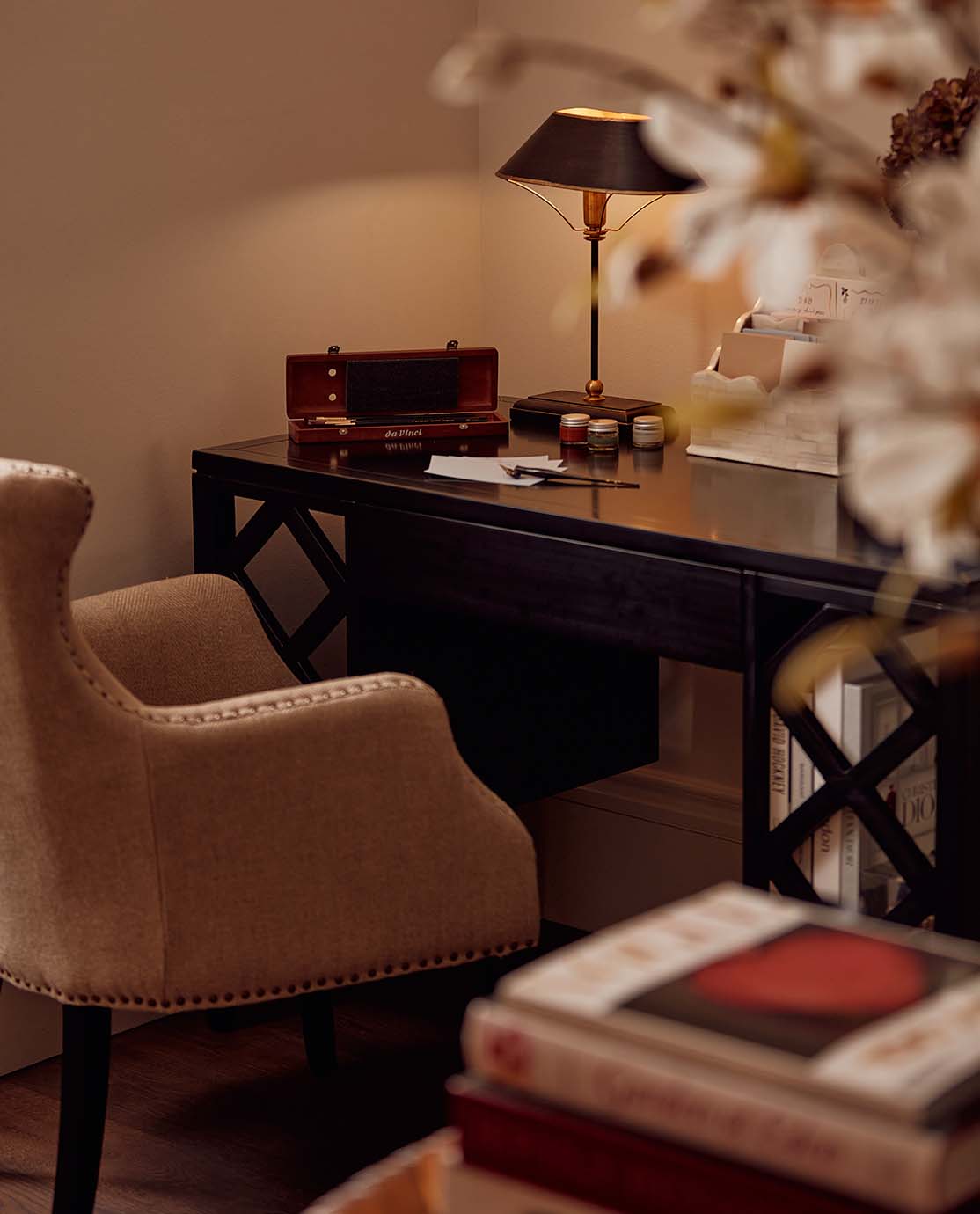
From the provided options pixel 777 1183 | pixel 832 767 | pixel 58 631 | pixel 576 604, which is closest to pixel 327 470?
pixel 576 604

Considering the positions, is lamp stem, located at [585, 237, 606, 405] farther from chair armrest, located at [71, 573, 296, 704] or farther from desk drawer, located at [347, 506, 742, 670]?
chair armrest, located at [71, 573, 296, 704]

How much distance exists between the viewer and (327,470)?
2.20m

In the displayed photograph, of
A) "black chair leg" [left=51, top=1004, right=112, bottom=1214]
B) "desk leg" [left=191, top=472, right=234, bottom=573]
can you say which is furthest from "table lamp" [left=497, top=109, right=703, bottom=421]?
"black chair leg" [left=51, top=1004, right=112, bottom=1214]

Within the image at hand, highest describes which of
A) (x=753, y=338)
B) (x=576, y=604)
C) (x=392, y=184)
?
(x=392, y=184)

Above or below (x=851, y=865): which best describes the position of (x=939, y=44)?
above

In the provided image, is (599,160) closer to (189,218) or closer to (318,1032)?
(189,218)

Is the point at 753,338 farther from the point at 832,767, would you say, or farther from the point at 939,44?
the point at 939,44

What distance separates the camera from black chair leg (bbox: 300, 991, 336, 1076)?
7.57ft

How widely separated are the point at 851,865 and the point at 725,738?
2.76 feet

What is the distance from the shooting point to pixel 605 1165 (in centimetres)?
77

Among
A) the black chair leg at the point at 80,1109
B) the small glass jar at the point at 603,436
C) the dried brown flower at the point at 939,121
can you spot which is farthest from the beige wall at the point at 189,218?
the dried brown flower at the point at 939,121

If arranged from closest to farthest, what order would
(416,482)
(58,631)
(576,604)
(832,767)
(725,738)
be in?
1. (58,631)
2. (832,767)
3. (576,604)
4. (416,482)
5. (725,738)

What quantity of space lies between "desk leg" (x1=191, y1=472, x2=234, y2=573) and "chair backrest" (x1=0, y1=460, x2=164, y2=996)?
2.31 ft

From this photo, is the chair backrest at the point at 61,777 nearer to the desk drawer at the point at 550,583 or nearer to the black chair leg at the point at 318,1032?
the desk drawer at the point at 550,583
